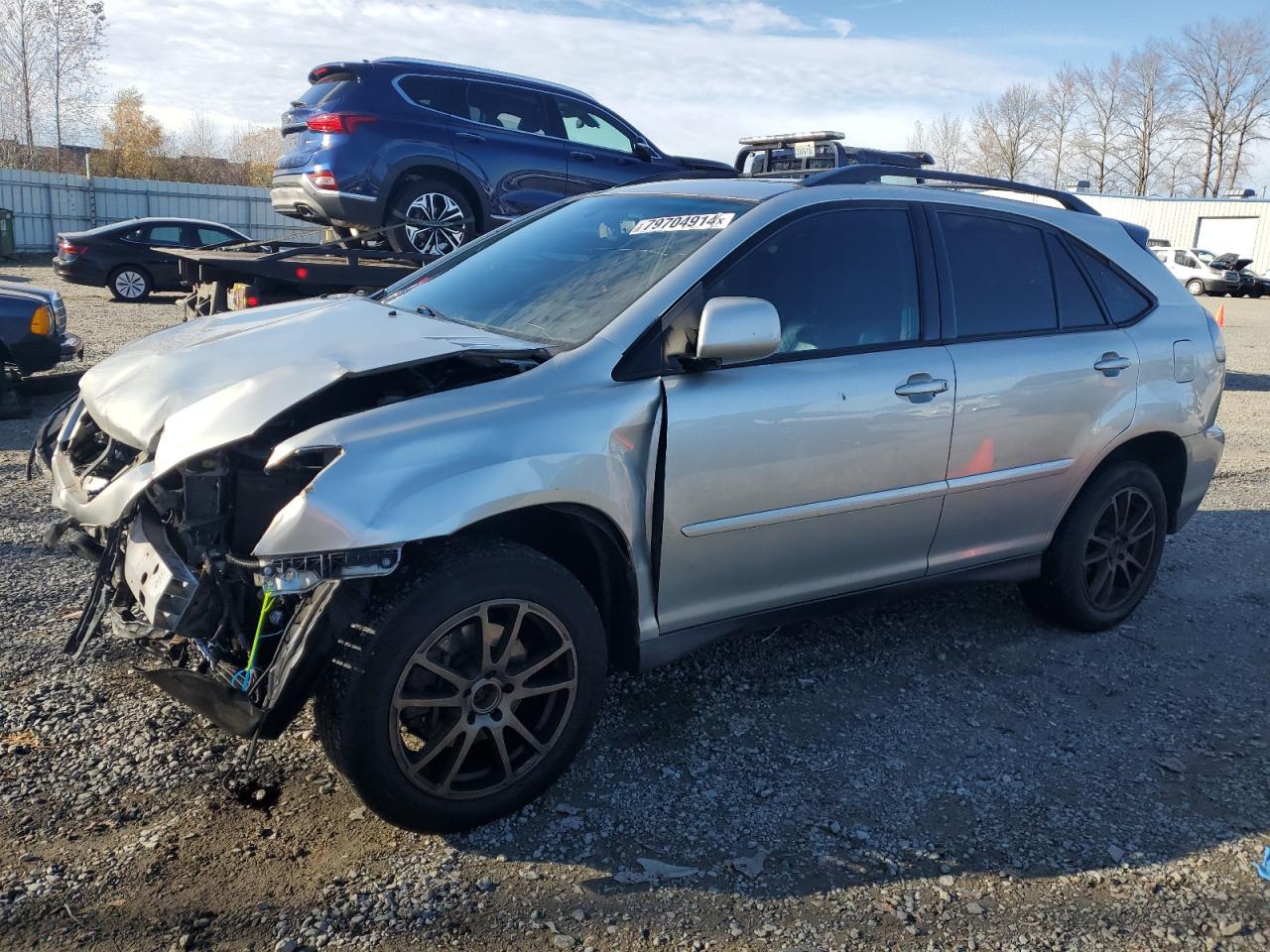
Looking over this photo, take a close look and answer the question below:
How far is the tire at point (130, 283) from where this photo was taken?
18.4 meters

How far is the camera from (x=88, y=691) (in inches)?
142

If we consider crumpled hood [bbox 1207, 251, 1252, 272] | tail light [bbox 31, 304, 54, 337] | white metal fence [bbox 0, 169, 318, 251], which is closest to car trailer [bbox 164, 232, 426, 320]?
tail light [bbox 31, 304, 54, 337]

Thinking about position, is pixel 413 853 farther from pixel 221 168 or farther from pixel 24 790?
pixel 221 168

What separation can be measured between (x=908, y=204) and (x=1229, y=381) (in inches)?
475

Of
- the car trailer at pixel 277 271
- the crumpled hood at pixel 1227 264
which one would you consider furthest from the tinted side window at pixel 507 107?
the crumpled hood at pixel 1227 264

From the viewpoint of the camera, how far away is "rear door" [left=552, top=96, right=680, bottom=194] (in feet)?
29.6


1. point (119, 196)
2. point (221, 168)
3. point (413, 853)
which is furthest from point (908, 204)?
point (221, 168)

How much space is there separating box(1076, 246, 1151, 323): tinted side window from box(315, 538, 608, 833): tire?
2.86 m

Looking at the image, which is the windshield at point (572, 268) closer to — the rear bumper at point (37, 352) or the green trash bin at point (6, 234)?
the rear bumper at point (37, 352)

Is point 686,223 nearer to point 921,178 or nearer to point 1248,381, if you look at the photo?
point 921,178

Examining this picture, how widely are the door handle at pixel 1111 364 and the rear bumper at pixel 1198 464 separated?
0.58 meters

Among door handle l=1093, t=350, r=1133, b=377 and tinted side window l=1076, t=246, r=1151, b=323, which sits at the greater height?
tinted side window l=1076, t=246, r=1151, b=323

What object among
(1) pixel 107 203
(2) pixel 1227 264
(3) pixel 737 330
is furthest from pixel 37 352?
(2) pixel 1227 264

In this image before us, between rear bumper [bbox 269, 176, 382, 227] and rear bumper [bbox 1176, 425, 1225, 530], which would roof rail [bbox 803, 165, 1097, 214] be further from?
rear bumper [bbox 269, 176, 382, 227]
